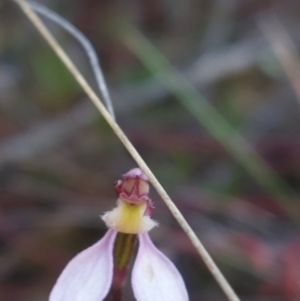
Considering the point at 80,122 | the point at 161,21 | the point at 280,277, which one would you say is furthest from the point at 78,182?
the point at 161,21

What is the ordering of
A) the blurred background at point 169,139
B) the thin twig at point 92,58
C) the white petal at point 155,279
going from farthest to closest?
the blurred background at point 169,139, the thin twig at point 92,58, the white petal at point 155,279

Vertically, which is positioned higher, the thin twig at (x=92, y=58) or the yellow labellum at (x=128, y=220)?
the thin twig at (x=92, y=58)

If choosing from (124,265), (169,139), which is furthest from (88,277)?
(169,139)

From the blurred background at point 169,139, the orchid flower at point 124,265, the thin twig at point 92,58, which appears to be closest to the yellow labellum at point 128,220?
the orchid flower at point 124,265

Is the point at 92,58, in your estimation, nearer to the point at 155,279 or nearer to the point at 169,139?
the point at 155,279

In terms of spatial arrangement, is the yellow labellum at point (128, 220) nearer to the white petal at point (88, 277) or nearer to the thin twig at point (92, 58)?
the white petal at point (88, 277)

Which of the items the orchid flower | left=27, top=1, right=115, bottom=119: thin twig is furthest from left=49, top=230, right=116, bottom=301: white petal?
left=27, top=1, right=115, bottom=119: thin twig

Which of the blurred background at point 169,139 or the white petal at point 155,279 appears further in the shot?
the blurred background at point 169,139
